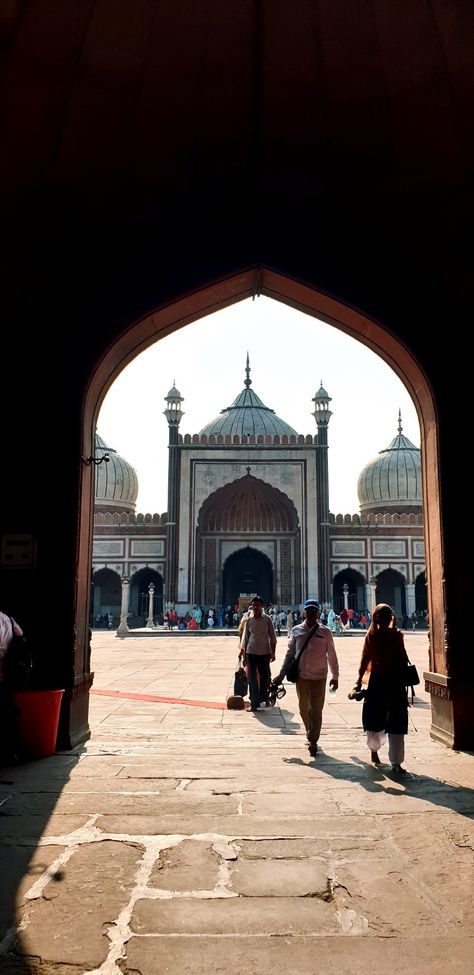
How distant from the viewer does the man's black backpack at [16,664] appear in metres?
4.75

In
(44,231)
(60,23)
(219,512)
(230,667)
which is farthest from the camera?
(219,512)

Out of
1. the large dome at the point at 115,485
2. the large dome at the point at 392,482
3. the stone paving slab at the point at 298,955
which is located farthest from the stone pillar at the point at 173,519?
the stone paving slab at the point at 298,955

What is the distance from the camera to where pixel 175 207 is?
5895 millimetres

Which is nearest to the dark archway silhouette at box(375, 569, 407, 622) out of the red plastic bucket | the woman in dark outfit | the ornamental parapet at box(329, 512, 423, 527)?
the ornamental parapet at box(329, 512, 423, 527)

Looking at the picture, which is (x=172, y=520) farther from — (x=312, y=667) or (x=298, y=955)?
(x=298, y=955)

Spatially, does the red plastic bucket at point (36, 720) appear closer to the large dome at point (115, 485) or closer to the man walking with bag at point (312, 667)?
the man walking with bag at point (312, 667)

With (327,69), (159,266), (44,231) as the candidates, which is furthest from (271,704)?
(327,69)

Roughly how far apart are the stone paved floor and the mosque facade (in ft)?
85.5

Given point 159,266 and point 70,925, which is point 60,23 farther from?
point 70,925

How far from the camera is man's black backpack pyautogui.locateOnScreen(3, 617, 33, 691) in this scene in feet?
15.6

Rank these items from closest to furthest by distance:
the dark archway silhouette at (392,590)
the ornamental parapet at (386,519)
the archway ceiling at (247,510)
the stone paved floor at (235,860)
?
the stone paved floor at (235,860), the archway ceiling at (247,510), the ornamental parapet at (386,519), the dark archway silhouette at (392,590)

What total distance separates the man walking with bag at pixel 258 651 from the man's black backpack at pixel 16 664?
3042mm

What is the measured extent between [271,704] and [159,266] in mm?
4708

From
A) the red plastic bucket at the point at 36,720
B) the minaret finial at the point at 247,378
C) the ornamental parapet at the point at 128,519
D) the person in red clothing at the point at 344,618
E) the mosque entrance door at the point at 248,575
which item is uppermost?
the minaret finial at the point at 247,378
